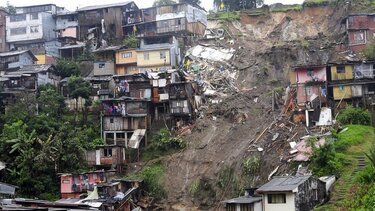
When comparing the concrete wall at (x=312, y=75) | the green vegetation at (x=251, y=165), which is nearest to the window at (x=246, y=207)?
the green vegetation at (x=251, y=165)

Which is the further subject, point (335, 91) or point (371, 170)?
point (335, 91)

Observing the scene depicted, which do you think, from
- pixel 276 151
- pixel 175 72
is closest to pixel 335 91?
pixel 276 151

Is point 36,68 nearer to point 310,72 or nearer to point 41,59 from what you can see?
point 41,59

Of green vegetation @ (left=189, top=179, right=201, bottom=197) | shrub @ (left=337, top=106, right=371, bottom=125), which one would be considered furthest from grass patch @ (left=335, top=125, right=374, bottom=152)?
green vegetation @ (left=189, top=179, right=201, bottom=197)

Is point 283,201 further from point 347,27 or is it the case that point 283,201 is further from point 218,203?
point 347,27

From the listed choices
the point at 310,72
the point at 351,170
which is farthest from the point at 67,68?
the point at 351,170

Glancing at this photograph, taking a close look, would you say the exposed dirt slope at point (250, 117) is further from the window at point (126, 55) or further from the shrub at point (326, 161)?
the window at point (126, 55)
